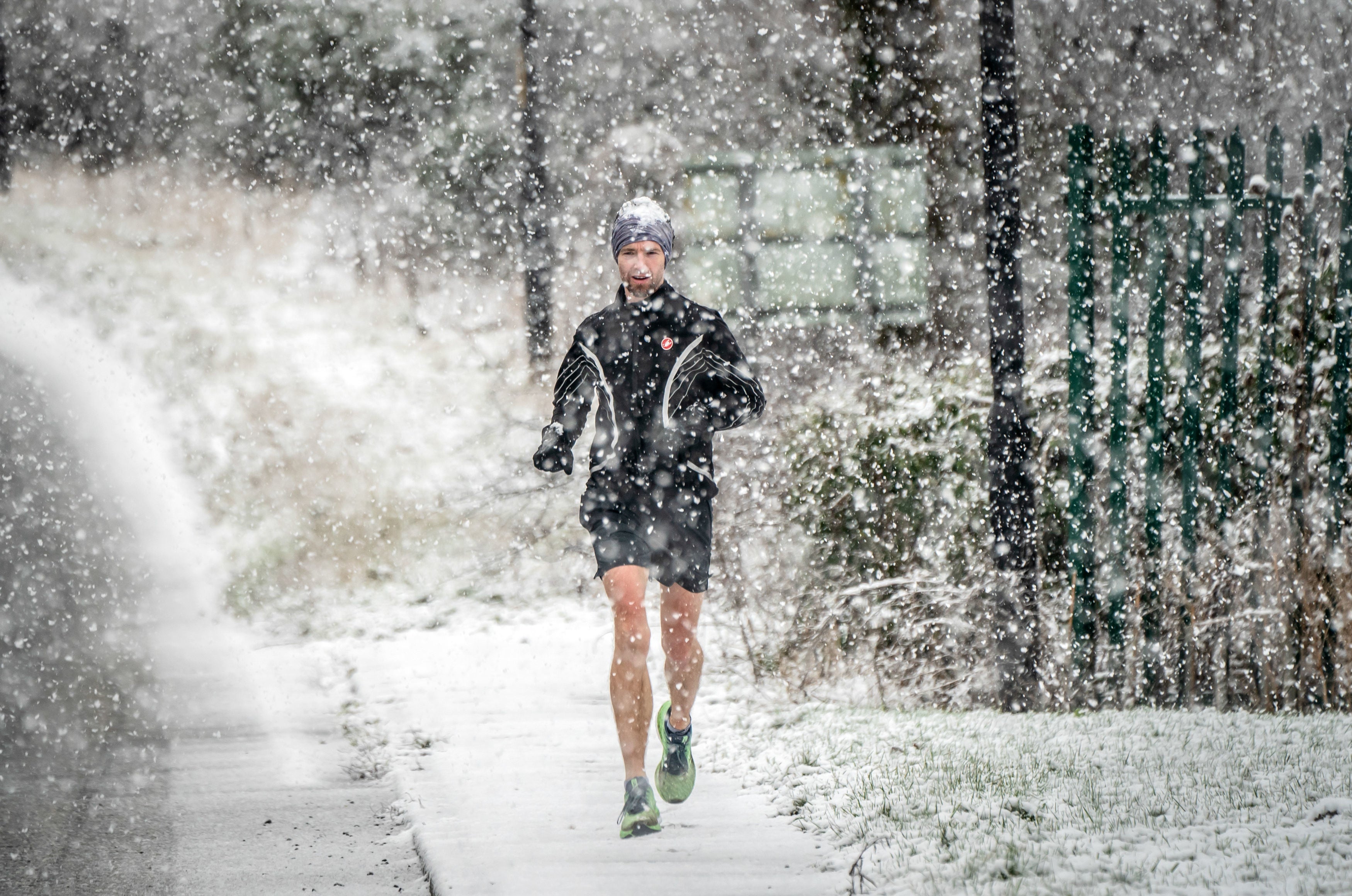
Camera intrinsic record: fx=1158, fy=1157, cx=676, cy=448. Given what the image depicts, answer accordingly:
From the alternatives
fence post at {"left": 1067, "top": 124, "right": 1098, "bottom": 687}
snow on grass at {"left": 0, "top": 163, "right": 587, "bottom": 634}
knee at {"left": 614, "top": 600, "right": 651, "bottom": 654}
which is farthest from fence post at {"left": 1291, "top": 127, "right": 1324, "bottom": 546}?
snow on grass at {"left": 0, "top": 163, "right": 587, "bottom": 634}

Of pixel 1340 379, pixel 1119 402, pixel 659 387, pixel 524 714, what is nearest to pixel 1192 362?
pixel 1119 402

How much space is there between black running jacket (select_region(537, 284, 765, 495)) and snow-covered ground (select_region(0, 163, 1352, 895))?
1.31 metres

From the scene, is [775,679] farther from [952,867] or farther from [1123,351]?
[952,867]

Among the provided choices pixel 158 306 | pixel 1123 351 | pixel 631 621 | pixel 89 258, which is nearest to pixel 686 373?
pixel 631 621

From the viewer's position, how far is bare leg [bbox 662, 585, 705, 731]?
4.28m

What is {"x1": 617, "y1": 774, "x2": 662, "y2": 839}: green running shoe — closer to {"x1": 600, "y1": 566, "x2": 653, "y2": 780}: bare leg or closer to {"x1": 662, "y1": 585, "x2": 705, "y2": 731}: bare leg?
{"x1": 600, "y1": 566, "x2": 653, "y2": 780}: bare leg

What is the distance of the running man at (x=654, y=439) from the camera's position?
412 cm

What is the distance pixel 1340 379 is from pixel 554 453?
371 centimetres

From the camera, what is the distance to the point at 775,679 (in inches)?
253

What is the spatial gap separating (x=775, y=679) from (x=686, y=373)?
275 centimetres

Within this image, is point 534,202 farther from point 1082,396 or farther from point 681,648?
point 681,648

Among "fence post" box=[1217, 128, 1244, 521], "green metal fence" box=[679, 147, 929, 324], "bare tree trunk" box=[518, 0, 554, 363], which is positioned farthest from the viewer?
"bare tree trunk" box=[518, 0, 554, 363]

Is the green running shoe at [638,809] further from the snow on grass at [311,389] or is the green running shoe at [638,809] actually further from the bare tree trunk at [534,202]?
the bare tree trunk at [534,202]

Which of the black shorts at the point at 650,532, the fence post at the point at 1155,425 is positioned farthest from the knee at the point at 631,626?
the fence post at the point at 1155,425
